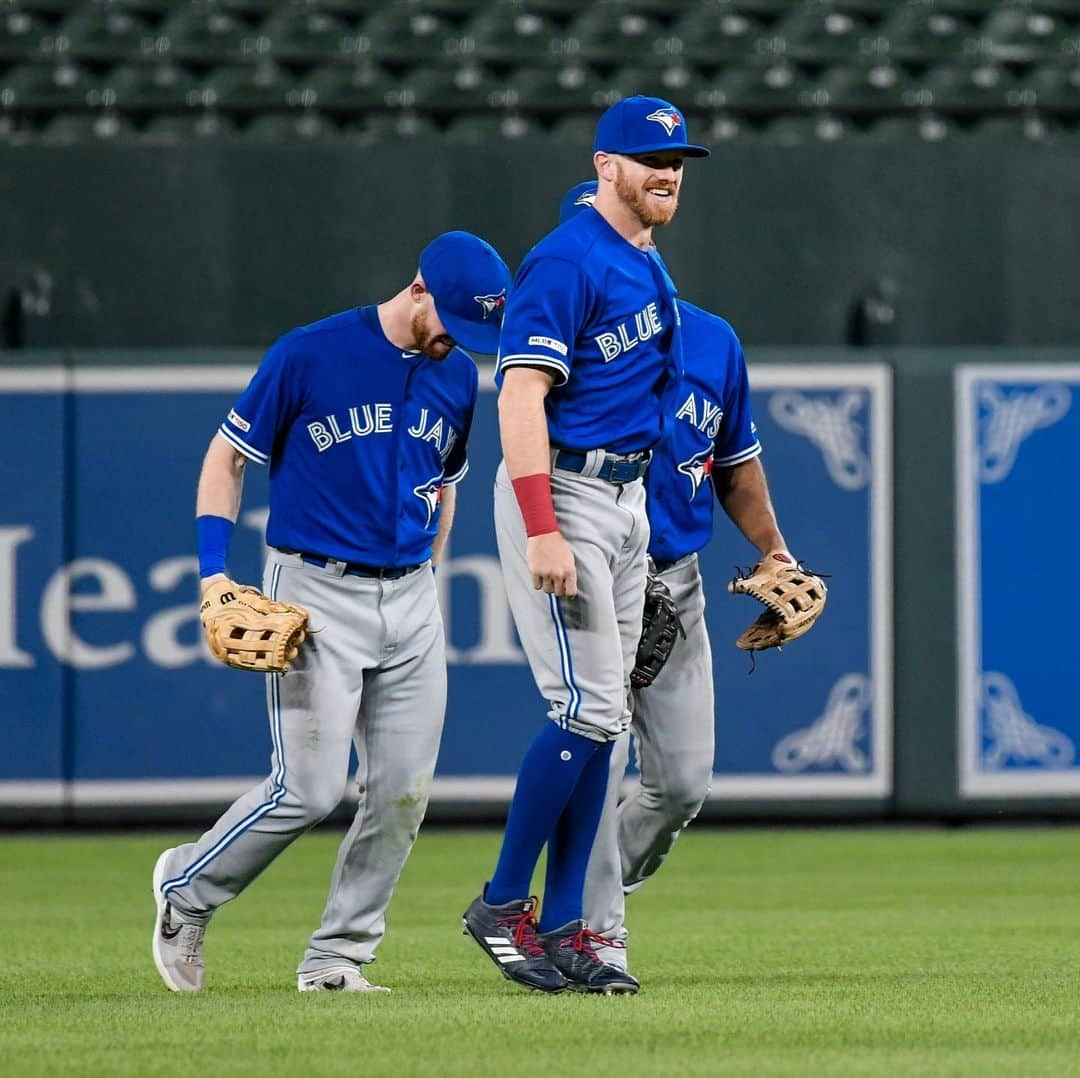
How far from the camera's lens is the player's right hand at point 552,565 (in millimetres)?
3992

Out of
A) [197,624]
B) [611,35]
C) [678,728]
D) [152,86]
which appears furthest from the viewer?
[611,35]

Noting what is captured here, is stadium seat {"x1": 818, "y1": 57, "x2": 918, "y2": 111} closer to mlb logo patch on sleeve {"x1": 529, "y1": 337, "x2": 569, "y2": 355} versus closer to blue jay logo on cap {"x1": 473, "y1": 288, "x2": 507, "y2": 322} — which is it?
blue jay logo on cap {"x1": 473, "y1": 288, "x2": 507, "y2": 322}

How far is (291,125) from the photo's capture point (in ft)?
31.0

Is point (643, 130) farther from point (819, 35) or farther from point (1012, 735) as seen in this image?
point (819, 35)

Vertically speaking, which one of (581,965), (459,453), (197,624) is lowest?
(581,965)

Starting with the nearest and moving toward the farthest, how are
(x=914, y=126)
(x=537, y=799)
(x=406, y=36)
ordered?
1. (x=537, y=799)
2. (x=914, y=126)
3. (x=406, y=36)

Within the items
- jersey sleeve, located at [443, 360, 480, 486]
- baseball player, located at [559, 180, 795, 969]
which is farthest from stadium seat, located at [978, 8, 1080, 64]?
jersey sleeve, located at [443, 360, 480, 486]

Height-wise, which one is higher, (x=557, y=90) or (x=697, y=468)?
(x=557, y=90)

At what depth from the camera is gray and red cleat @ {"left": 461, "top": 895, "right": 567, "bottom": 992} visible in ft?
13.7

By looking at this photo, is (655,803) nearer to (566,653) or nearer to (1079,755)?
(566,653)

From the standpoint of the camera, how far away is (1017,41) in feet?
32.8

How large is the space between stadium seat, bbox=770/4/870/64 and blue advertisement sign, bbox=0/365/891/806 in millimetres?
2093

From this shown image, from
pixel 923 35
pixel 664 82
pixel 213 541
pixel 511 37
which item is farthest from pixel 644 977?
pixel 923 35

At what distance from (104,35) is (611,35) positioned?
7.31ft
